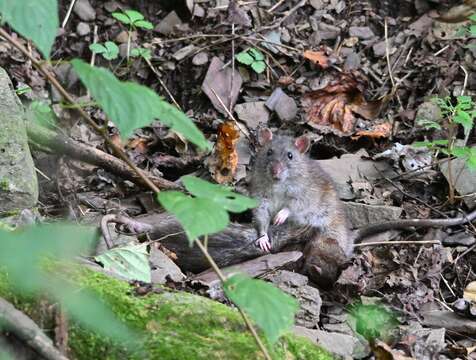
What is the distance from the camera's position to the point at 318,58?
29.3 feet

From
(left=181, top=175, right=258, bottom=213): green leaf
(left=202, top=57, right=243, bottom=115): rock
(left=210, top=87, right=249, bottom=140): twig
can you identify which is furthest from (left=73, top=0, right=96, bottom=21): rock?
(left=181, top=175, right=258, bottom=213): green leaf

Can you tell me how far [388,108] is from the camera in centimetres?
865

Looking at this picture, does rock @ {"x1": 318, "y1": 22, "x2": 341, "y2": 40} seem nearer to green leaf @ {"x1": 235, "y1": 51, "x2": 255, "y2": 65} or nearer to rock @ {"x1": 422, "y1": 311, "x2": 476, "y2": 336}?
green leaf @ {"x1": 235, "y1": 51, "x2": 255, "y2": 65}

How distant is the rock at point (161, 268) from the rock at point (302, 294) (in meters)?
0.70

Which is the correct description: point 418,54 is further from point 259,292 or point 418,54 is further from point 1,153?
point 259,292

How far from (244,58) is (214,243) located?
11.4ft

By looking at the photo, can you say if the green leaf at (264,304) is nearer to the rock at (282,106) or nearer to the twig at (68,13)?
the rock at (282,106)

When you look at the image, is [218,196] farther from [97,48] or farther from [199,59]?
[199,59]

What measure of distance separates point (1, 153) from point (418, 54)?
18.4 feet

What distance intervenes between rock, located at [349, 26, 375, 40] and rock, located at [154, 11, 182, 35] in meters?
2.15

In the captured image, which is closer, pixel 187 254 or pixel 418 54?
pixel 187 254

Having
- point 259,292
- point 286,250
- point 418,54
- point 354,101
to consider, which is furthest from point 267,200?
point 259,292

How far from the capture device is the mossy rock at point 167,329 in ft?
9.82

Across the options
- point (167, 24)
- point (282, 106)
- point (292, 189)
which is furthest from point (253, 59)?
point (292, 189)
